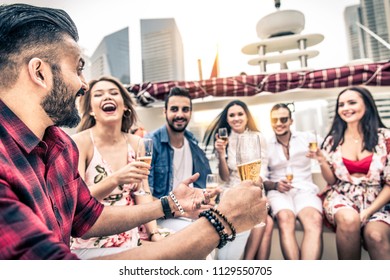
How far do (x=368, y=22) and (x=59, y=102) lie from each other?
1386mm

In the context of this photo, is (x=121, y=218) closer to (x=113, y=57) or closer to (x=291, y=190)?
(x=113, y=57)

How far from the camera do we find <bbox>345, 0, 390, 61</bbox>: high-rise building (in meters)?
1.18

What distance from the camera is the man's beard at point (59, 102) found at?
0.62 meters

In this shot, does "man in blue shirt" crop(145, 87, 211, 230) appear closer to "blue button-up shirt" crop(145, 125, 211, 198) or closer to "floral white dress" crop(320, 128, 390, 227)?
"blue button-up shirt" crop(145, 125, 211, 198)

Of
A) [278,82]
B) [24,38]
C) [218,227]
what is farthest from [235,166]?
[278,82]

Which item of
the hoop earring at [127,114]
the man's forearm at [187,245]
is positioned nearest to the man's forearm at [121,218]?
the man's forearm at [187,245]

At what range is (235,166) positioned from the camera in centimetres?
127

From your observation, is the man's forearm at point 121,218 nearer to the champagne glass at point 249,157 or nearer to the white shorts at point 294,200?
the champagne glass at point 249,157

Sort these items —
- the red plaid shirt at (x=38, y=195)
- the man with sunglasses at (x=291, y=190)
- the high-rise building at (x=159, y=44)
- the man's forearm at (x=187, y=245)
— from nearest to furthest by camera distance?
1. the red plaid shirt at (x=38, y=195)
2. the man's forearm at (x=187, y=245)
3. the high-rise building at (x=159, y=44)
4. the man with sunglasses at (x=291, y=190)

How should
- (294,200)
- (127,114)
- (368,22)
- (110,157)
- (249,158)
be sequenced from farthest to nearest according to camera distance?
(294,200) → (127,114) → (368,22) → (110,157) → (249,158)

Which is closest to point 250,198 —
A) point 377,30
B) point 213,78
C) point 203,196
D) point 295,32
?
point 203,196

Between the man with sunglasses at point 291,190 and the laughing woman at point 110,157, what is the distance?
2.37 ft

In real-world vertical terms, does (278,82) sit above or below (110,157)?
above
